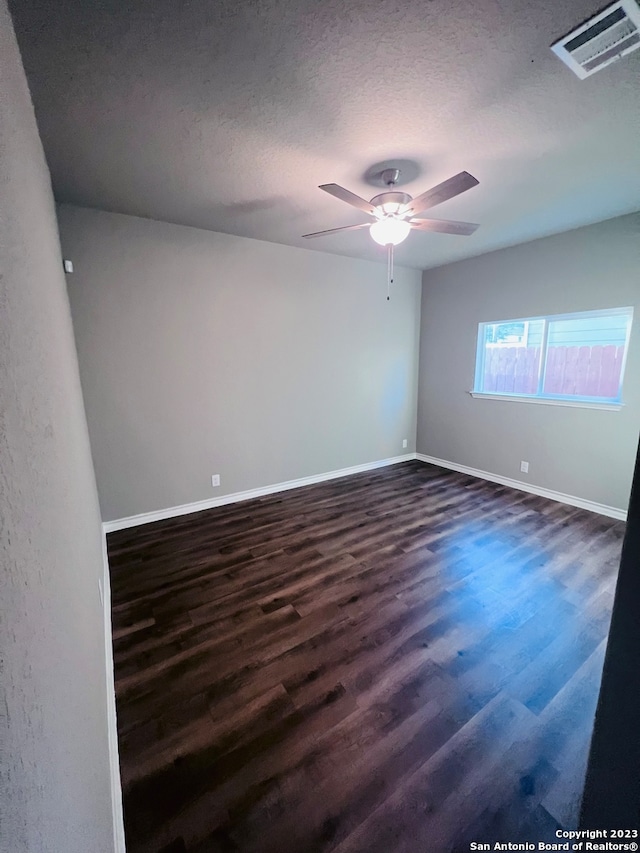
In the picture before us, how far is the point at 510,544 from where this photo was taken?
266 cm

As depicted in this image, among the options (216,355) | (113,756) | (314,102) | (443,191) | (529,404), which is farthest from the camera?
(529,404)

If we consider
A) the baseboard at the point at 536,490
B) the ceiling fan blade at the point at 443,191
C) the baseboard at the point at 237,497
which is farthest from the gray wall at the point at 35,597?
the baseboard at the point at 536,490

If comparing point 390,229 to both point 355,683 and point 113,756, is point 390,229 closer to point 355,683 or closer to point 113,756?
point 355,683

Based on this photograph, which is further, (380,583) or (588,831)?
(380,583)

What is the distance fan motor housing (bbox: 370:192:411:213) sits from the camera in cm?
201

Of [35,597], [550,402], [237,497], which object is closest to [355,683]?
[35,597]

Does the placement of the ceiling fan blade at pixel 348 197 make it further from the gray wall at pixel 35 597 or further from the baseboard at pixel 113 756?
the baseboard at pixel 113 756

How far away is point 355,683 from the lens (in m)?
1.52

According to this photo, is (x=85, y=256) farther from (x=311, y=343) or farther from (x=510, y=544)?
(x=510, y=544)

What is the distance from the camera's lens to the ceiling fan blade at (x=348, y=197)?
67.2 inches

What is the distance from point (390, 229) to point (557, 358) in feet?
8.16

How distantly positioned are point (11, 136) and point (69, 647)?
3.94ft

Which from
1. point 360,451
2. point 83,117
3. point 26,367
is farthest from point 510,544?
point 83,117

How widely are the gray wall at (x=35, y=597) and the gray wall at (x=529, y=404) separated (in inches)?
154
